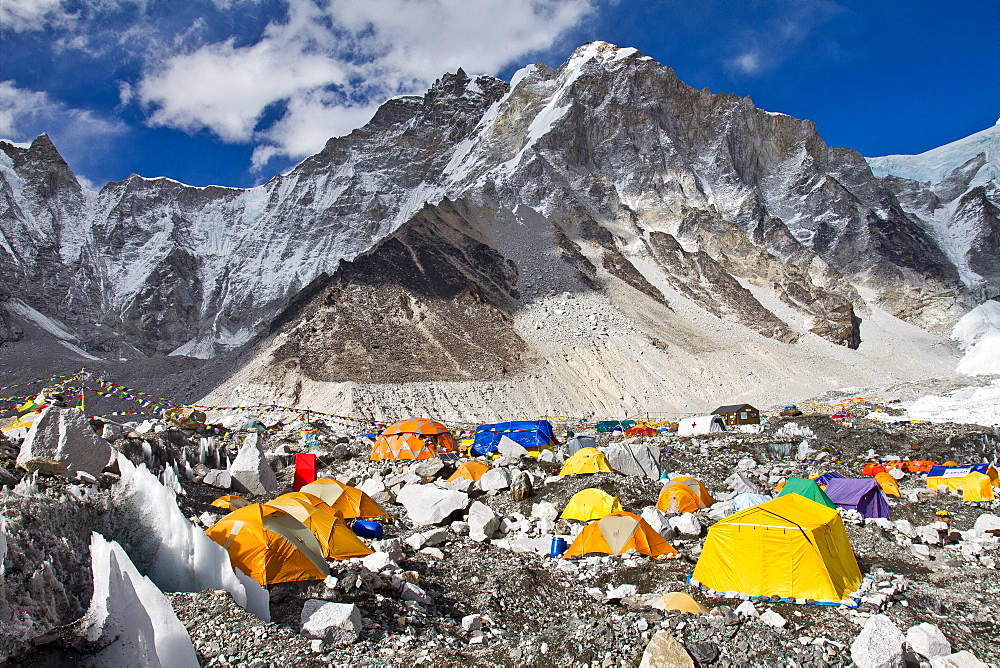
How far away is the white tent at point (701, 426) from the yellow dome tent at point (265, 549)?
27.4m

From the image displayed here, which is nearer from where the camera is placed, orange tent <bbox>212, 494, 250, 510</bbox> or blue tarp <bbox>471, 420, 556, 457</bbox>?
orange tent <bbox>212, 494, 250, 510</bbox>

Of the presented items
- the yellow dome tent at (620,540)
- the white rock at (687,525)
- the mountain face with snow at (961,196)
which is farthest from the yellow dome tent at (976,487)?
the mountain face with snow at (961,196)

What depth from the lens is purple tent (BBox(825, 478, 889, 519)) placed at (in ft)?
48.3

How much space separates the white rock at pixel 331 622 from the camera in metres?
6.77

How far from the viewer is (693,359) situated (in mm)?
54406

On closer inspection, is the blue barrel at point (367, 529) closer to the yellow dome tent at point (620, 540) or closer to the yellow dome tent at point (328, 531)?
the yellow dome tent at point (328, 531)

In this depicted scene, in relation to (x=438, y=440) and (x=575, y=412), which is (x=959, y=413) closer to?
(x=575, y=412)

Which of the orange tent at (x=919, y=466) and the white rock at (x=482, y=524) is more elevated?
the white rock at (x=482, y=524)

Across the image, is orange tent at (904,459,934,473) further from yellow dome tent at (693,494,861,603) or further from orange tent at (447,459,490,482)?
orange tent at (447,459,490,482)

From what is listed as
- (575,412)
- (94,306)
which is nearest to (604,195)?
(575,412)

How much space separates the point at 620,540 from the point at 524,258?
5608 centimetres

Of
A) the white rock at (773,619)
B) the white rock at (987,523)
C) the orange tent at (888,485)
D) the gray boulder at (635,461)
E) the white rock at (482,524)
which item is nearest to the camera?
the white rock at (773,619)

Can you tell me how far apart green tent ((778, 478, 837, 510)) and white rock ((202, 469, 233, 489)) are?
13372 mm

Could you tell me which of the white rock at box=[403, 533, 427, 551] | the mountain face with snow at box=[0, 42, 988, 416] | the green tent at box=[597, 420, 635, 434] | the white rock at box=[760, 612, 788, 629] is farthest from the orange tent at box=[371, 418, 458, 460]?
the white rock at box=[760, 612, 788, 629]
